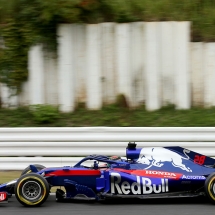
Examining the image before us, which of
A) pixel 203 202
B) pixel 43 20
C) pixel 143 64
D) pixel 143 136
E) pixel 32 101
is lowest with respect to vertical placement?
pixel 203 202

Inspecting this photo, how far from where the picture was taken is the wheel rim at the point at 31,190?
728cm

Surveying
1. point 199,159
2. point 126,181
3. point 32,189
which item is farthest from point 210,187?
point 32,189

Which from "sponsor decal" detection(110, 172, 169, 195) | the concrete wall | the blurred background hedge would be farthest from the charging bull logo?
the blurred background hedge

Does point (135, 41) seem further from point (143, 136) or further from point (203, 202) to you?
point (203, 202)

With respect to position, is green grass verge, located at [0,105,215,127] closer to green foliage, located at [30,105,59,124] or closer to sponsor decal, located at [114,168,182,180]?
green foliage, located at [30,105,59,124]

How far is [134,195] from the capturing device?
23.7 ft

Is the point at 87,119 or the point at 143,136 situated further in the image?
the point at 87,119

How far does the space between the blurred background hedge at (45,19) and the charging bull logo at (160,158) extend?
5.19 metres

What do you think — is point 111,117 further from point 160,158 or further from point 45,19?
point 160,158

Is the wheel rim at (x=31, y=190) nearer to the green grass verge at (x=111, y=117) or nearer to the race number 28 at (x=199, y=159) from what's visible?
the race number 28 at (x=199, y=159)

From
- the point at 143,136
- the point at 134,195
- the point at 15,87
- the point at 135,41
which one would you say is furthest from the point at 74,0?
the point at 134,195

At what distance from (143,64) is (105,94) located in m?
1.17

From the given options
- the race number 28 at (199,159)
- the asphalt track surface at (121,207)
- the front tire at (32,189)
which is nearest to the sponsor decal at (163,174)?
the asphalt track surface at (121,207)

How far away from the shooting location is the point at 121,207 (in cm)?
716
